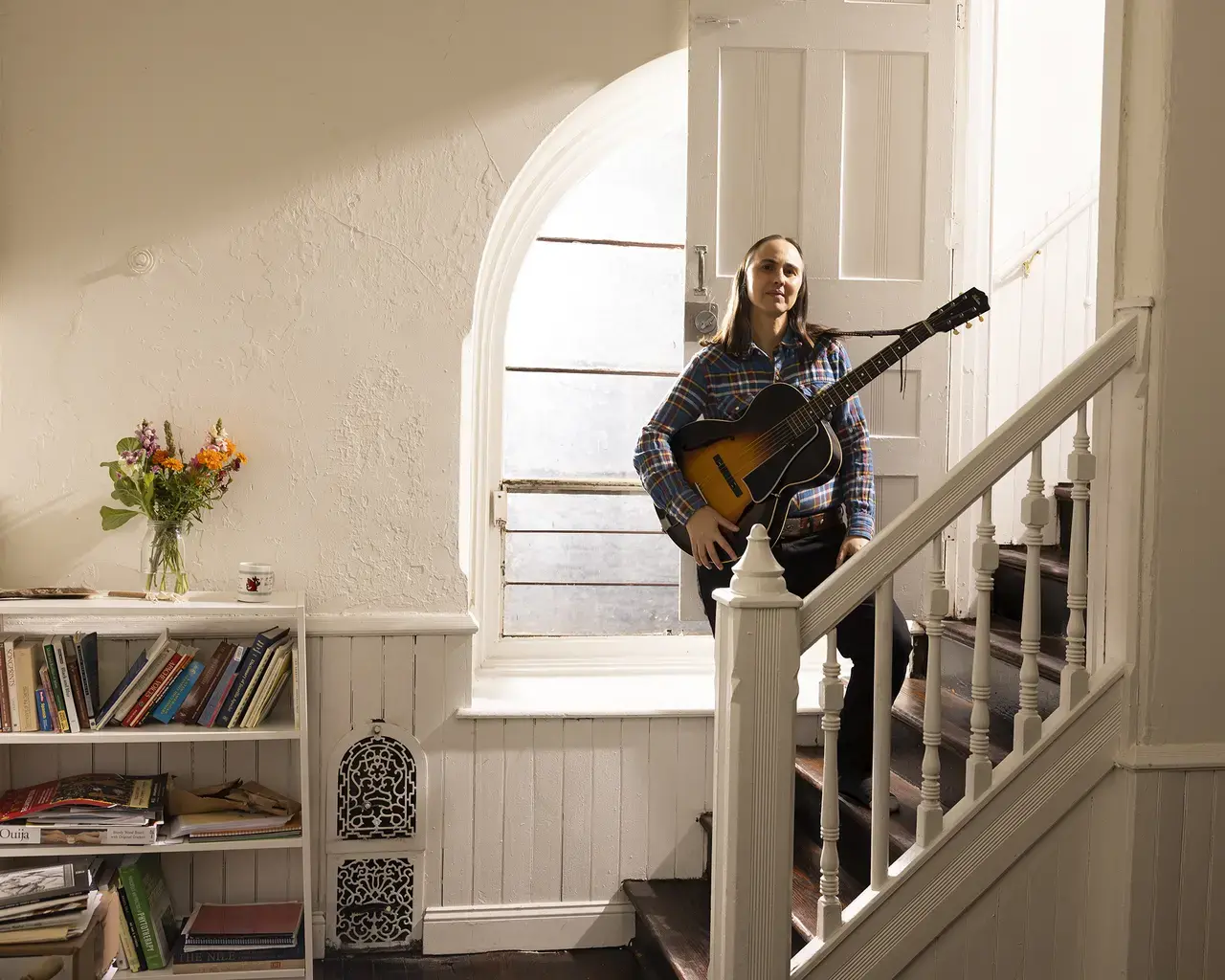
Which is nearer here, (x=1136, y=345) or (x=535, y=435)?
(x=1136, y=345)

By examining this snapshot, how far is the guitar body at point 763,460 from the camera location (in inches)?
105

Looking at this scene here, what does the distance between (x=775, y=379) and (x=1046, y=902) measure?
4.45 feet

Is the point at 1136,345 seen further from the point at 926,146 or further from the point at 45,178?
the point at 45,178

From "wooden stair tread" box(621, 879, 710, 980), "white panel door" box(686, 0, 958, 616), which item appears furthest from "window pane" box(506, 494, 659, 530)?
"wooden stair tread" box(621, 879, 710, 980)

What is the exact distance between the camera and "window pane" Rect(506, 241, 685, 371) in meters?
3.66

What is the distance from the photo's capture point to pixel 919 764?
2756mm

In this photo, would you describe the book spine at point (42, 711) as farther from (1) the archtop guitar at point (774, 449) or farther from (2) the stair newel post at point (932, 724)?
(2) the stair newel post at point (932, 724)

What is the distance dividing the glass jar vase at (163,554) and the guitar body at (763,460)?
1.26 m

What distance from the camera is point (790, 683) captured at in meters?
1.94

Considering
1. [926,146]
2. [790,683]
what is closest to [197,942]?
[790,683]

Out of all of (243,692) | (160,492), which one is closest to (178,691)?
(243,692)

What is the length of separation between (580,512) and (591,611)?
0.32 m

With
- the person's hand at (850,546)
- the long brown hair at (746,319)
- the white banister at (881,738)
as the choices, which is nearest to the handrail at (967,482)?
the white banister at (881,738)

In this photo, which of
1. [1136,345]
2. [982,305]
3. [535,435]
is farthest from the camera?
[535,435]
